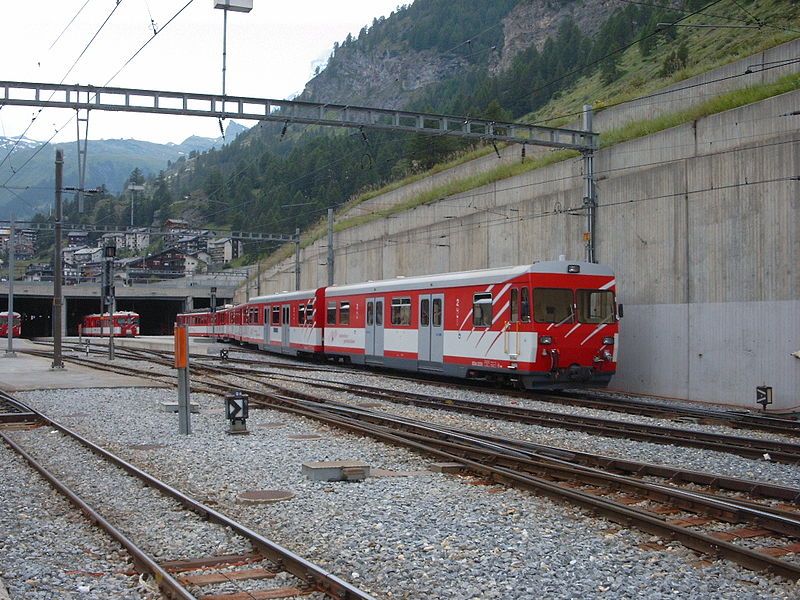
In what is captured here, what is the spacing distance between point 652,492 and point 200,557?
176 inches

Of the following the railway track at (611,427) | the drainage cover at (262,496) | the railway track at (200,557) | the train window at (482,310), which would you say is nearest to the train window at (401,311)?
the railway track at (611,427)

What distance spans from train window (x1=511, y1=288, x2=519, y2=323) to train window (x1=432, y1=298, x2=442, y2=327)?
342 cm

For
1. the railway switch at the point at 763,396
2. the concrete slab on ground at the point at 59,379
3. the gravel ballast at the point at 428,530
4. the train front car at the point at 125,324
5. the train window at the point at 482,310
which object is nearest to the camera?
the gravel ballast at the point at 428,530

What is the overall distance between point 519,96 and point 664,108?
61.4 meters

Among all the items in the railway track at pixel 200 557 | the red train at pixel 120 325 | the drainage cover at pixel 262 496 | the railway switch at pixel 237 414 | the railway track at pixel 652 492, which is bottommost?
the railway track at pixel 200 557

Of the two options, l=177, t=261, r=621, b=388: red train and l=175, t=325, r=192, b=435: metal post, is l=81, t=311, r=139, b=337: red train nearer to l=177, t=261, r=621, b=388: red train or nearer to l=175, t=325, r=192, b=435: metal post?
l=177, t=261, r=621, b=388: red train

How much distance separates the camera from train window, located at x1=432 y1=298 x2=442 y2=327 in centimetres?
2295

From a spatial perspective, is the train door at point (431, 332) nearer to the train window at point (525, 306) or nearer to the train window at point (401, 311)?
the train window at point (401, 311)

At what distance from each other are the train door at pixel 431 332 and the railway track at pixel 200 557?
42.3 ft

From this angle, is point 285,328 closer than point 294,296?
No

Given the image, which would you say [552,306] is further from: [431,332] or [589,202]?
[589,202]

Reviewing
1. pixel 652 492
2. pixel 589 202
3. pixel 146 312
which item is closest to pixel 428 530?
pixel 652 492

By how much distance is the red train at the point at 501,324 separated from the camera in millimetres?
19578

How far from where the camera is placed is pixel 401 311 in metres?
25.1
